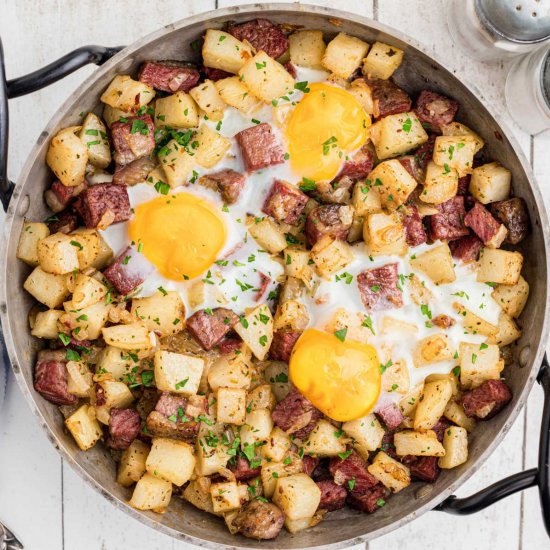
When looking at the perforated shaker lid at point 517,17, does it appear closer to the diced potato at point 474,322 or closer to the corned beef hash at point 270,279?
the corned beef hash at point 270,279

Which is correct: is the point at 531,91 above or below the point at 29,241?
above

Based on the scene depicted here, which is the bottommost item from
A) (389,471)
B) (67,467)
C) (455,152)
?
(67,467)

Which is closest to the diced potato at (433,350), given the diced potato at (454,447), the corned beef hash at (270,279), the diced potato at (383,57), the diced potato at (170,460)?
the corned beef hash at (270,279)

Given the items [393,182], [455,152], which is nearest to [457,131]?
[455,152]

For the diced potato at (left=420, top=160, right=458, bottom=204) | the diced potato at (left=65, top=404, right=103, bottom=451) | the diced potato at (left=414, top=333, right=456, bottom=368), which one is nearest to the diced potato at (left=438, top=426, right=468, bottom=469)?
the diced potato at (left=414, top=333, right=456, bottom=368)

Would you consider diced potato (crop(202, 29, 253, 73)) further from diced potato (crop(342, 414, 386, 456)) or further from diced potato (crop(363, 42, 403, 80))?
diced potato (crop(342, 414, 386, 456))

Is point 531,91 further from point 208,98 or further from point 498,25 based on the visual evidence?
point 208,98

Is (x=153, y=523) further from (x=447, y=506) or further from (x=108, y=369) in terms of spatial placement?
(x=447, y=506)
